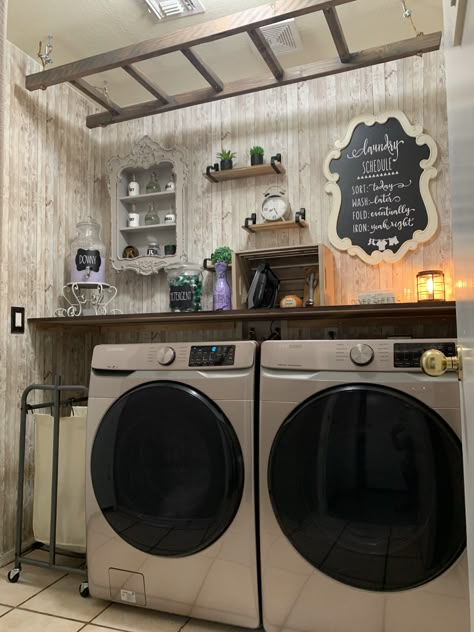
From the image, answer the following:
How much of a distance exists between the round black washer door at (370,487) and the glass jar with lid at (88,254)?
1.56 meters

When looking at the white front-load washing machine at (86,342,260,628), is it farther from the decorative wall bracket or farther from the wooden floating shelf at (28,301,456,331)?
the decorative wall bracket

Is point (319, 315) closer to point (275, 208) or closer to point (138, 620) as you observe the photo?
point (275, 208)

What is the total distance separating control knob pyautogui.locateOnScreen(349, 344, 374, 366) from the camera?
1.56 metres

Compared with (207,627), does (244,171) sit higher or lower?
higher

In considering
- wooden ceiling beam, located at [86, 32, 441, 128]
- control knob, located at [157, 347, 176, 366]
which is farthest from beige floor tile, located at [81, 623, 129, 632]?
wooden ceiling beam, located at [86, 32, 441, 128]

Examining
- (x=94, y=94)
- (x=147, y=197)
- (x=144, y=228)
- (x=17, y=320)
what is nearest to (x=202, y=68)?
(x=94, y=94)

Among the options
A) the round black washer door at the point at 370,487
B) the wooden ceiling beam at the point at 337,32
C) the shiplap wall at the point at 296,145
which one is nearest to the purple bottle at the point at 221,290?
the shiplap wall at the point at 296,145

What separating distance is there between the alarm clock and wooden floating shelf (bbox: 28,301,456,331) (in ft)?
1.93

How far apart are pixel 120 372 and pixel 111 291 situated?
1176mm

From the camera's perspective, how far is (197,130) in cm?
285

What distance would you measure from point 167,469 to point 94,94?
6.59 ft

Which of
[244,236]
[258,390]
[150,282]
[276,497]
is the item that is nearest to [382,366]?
[258,390]

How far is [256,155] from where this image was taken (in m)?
2.59

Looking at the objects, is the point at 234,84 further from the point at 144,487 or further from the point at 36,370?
the point at 144,487
